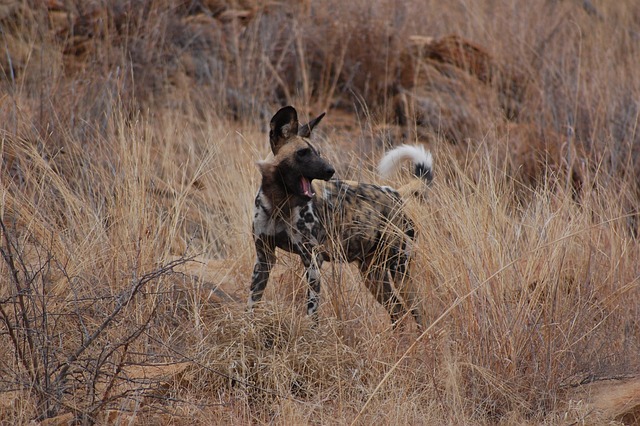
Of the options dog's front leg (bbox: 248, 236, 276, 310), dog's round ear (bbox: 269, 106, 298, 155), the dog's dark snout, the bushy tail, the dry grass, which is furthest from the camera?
the bushy tail

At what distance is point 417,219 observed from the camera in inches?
210

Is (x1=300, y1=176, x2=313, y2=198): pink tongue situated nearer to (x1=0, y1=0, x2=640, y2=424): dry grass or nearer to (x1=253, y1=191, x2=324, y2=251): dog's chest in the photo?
(x1=253, y1=191, x2=324, y2=251): dog's chest

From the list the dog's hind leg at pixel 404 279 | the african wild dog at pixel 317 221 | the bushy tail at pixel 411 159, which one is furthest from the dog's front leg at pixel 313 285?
the bushy tail at pixel 411 159

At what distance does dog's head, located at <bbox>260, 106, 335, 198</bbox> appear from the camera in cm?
502

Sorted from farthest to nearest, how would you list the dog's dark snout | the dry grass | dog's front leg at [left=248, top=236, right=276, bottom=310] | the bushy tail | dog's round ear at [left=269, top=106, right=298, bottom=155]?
the bushy tail → dog's front leg at [left=248, top=236, right=276, bottom=310] → dog's round ear at [left=269, top=106, right=298, bottom=155] → the dog's dark snout → the dry grass

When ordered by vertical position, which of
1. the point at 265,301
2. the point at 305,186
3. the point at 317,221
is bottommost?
the point at 265,301

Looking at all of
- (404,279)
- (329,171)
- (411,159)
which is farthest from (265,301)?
(411,159)

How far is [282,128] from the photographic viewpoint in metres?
5.14

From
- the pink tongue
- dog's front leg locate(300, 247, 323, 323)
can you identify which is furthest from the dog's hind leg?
the pink tongue

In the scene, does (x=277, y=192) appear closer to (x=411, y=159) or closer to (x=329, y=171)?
(x=329, y=171)

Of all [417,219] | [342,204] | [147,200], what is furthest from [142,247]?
[417,219]

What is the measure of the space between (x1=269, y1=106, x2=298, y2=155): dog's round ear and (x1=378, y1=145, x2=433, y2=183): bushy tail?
814 mm

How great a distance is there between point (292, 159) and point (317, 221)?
1.32 ft

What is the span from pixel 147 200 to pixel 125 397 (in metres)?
1.79
